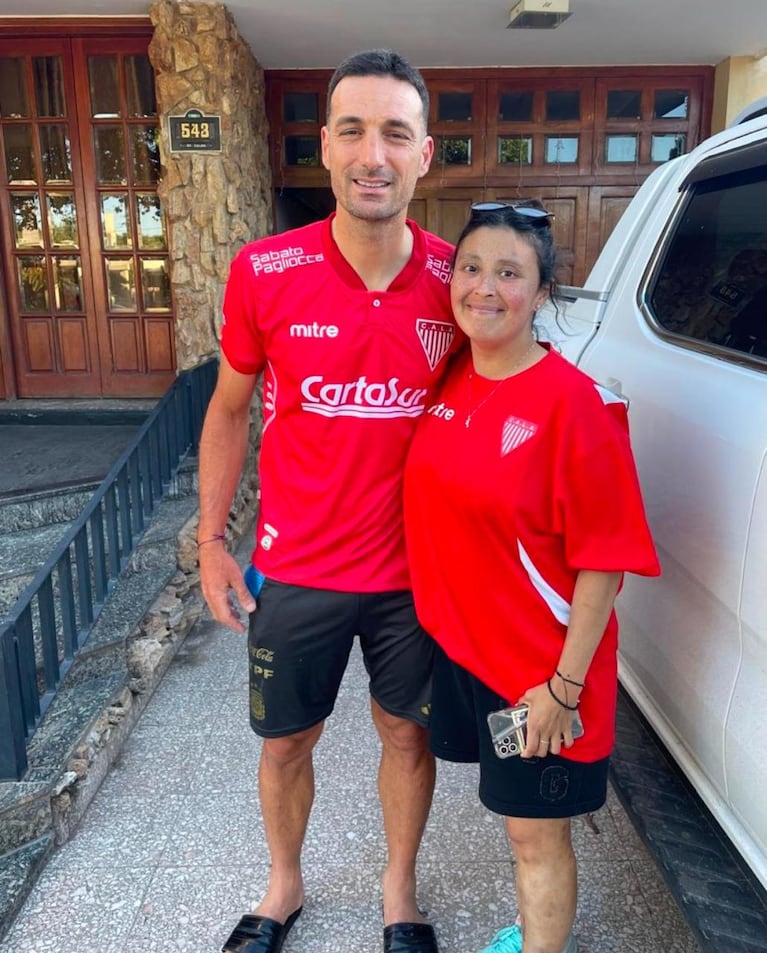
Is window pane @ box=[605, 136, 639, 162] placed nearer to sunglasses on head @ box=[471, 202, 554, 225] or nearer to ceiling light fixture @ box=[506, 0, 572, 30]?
ceiling light fixture @ box=[506, 0, 572, 30]

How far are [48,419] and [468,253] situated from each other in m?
4.94

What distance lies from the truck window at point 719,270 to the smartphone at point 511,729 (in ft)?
2.84

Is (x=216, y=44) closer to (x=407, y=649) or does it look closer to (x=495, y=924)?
(x=407, y=649)

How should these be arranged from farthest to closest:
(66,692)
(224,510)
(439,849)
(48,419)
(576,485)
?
(48,419) → (66,692) → (439,849) → (224,510) → (576,485)

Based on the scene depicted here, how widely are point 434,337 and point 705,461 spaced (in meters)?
0.67

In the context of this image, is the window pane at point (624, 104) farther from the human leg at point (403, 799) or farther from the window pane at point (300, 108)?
the human leg at point (403, 799)

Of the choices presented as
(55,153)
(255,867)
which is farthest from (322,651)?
(55,153)

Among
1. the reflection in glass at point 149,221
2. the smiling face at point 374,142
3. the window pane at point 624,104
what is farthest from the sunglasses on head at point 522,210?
the window pane at point 624,104

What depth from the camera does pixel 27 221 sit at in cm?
604

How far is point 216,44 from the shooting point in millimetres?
5262

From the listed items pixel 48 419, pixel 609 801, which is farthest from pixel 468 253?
pixel 48 419

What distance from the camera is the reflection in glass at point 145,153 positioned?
5.79 m

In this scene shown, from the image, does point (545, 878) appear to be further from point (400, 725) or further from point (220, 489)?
point (220, 489)

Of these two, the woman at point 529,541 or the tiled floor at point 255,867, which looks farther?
the tiled floor at point 255,867
